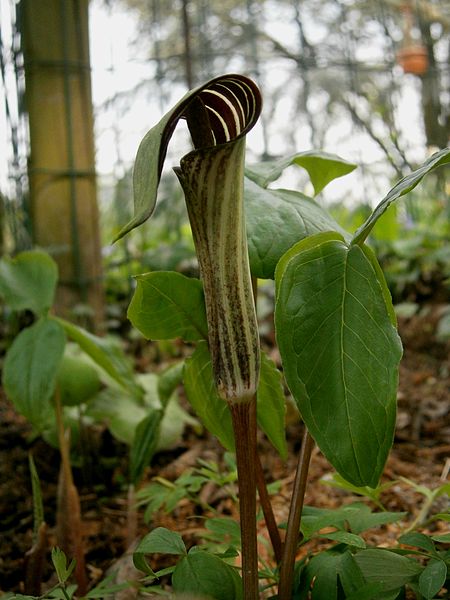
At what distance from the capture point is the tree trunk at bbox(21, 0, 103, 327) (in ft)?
6.32

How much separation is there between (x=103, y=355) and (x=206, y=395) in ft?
0.92

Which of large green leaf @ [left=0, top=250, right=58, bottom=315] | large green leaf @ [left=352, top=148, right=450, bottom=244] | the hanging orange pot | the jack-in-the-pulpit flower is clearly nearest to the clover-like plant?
the jack-in-the-pulpit flower

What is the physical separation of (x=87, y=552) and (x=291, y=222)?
709mm

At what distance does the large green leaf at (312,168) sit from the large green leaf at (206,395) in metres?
0.20

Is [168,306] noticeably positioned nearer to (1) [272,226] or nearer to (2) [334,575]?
(1) [272,226]

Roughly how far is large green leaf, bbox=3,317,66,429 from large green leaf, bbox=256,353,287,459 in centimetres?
31

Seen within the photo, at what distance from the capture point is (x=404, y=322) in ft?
7.22

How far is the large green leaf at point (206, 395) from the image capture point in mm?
706

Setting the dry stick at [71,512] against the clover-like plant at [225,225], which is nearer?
the clover-like plant at [225,225]

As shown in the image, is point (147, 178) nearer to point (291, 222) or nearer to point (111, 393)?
point (291, 222)

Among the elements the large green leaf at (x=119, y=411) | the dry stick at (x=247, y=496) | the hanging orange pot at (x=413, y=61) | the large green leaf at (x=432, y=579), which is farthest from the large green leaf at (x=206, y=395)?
the hanging orange pot at (x=413, y=61)

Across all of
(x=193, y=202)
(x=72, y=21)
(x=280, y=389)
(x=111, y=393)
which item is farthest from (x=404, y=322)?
(x=193, y=202)

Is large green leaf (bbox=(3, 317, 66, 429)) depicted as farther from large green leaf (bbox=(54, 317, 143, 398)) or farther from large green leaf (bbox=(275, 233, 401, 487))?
large green leaf (bbox=(275, 233, 401, 487))

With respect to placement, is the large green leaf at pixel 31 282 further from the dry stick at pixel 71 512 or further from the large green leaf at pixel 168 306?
the large green leaf at pixel 168 306
